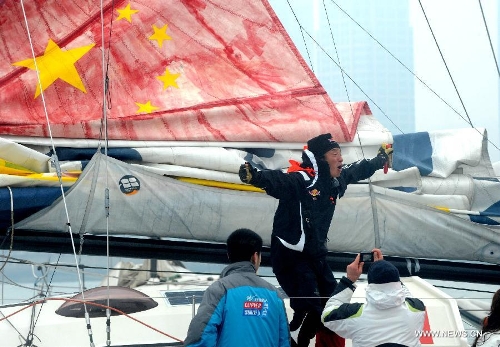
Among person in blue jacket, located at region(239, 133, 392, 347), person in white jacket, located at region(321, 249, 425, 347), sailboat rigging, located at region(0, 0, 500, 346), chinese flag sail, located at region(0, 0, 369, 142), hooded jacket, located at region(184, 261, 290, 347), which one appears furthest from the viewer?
chinese flag sail, located at region(0, 0, 369, 142)

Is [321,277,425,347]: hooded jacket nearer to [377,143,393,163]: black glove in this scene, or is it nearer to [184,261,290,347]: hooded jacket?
[184,261,290,347]: hooded jacket

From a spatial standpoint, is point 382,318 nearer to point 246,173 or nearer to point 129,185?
point 246,173

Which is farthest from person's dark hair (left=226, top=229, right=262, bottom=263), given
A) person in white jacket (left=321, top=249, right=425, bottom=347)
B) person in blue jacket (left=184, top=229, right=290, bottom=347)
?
person in white jacket (left=321, top=249, right=425, bottom=347)

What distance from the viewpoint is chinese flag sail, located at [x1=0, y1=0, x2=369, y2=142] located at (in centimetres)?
383

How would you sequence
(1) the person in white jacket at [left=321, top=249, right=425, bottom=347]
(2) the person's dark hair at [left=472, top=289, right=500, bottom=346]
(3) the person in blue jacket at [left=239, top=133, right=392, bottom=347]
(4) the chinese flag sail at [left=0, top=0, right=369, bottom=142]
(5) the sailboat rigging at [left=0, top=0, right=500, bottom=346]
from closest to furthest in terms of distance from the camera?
(2) the person's dark hair at [left=472, top=289, right=500, bottom=346] < (1) the person in white jacket at [left=321, top=249, right=425, bottom=347] < (3) the person in blue jacket at [left=239, top=133, right=392, bottom=347] < (5) the sailboat rigging at [left=0, top=0, right=500, bottom=346] < (4) the chinese flag sail at [left=0, top=0, right=369, bottom=142]

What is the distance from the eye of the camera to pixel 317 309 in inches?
121

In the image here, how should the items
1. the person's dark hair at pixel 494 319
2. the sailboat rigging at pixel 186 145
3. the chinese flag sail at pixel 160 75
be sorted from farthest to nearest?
the chinese flag sail at pixel 160 75 → the sailboat rigging at pixel 186 145 → the person's dark hair at pixel 494 319

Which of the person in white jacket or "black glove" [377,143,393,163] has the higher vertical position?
"black glove" [377,143,393,163]

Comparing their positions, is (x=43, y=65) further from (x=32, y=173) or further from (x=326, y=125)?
(x=326, y=125)

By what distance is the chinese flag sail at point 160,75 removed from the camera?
3.83 meters

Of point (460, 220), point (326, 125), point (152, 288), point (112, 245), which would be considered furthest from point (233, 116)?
point (152, 288)

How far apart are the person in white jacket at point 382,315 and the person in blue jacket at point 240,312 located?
21 centimetres

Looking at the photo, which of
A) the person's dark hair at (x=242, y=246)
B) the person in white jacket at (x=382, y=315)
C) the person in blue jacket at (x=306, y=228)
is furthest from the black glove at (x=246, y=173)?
the person in white jacket at (x=382, y=315)

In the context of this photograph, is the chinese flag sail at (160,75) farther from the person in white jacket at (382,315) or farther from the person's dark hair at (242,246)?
the person in white jacket at (382,315)
